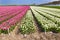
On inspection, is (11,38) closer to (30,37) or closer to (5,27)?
(30,37)

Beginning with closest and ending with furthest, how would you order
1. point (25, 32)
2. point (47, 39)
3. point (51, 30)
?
point (47, 39) < point (25, 32) < point (51, 30)

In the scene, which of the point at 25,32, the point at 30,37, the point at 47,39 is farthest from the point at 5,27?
the point at 47,39

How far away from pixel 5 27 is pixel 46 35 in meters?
3.10

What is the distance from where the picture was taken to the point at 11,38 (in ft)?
42.7

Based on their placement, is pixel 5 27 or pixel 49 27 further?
pixel 49 27

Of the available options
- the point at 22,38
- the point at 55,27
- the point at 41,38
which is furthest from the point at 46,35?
the point at 55,27

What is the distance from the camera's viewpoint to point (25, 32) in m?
14.8

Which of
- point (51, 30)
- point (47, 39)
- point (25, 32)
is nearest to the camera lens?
point (47, 39)

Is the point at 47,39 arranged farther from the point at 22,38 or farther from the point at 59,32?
the point at 59,32

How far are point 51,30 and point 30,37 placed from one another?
318 centimetres

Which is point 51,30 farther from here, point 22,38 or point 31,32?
point 22,38

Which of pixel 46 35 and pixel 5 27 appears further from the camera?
pixel 5 27

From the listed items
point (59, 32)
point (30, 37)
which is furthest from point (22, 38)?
point (59, 32)

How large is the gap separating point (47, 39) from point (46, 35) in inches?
31.3
